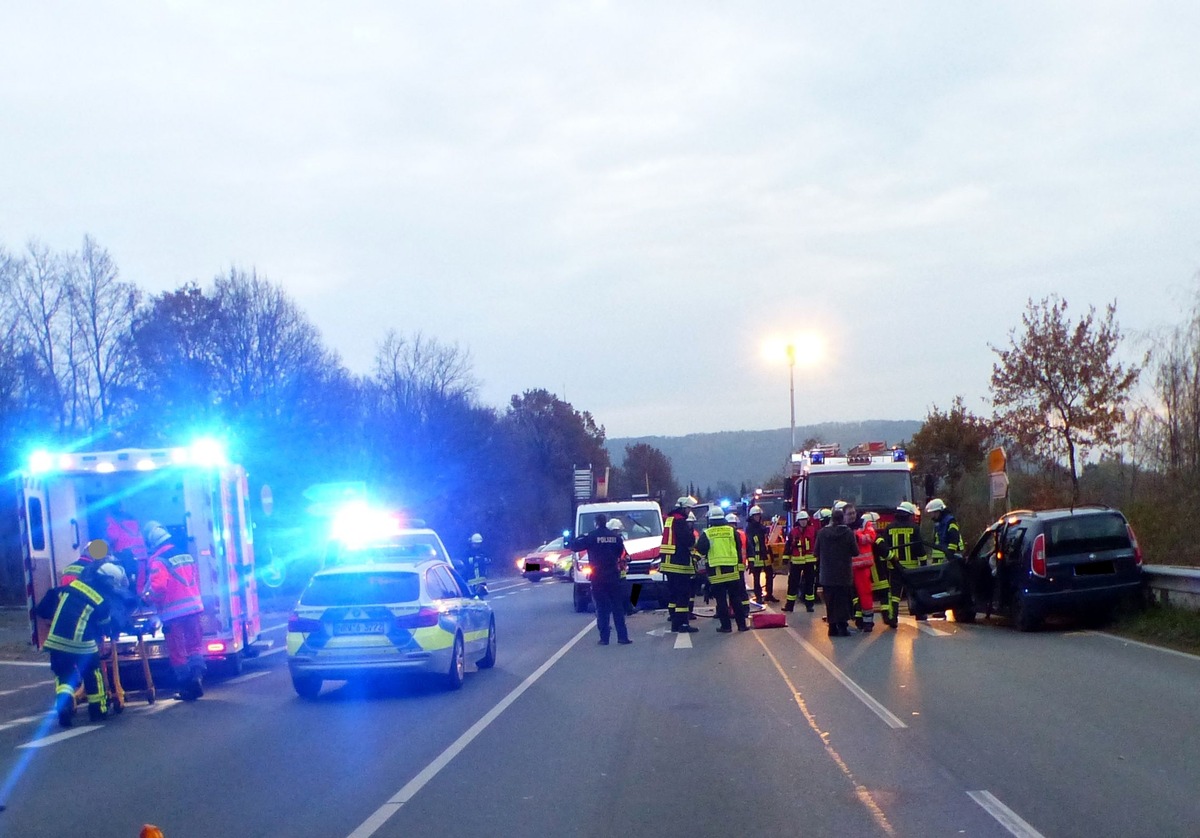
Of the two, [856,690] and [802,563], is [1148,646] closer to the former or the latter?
[856,690]

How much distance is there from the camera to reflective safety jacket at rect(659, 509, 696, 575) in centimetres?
1814

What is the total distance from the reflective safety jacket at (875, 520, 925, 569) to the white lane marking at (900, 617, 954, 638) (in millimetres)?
916

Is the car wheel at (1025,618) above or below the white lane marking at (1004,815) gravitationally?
below

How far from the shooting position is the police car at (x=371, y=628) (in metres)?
12.6

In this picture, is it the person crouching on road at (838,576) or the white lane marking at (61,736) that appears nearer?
the white lane marking at (61,736)

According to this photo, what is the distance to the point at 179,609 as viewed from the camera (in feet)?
44.5

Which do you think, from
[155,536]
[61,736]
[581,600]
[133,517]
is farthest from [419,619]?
[581,600]

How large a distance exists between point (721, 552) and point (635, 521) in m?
9.48

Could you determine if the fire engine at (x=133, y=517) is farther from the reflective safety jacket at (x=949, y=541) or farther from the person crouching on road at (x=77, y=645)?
the reflective safety jacket at (x=949, y=541)

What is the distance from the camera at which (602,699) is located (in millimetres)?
11844

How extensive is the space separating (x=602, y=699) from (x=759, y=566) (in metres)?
12.0

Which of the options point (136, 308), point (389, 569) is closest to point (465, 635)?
point (389, 569)

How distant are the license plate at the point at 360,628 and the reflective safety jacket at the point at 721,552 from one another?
6537 millimetres

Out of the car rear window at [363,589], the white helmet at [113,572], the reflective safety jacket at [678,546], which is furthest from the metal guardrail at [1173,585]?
the white helmet at [113,572]
